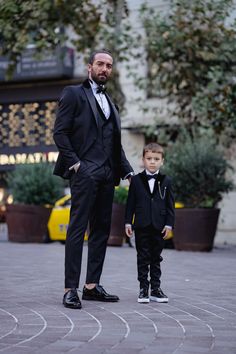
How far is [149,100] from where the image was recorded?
72.5 feet

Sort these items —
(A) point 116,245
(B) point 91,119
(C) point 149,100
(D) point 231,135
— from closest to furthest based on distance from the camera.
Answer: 1. (B) point 91,119
2. (A) point 116,245
3. (D) point 231,135
4. (C) point 149,100

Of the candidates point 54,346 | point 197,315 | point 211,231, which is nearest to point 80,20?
point 211,231

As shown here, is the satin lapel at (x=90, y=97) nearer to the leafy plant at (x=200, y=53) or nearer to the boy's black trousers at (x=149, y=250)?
the boy's black trousers at (x=149, y=250)

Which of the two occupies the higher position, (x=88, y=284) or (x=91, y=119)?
(x=91, y=119)

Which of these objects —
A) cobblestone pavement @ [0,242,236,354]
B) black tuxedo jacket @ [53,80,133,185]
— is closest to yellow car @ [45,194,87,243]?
cobblestone pavement @ [0,242,236,354]

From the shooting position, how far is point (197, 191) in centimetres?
1377

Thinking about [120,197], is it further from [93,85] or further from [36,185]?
[93,85]

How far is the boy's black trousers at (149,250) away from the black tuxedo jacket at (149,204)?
0.07 m

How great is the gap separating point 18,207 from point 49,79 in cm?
1083

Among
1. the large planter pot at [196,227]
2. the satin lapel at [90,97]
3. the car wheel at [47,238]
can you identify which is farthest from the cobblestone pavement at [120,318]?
the car wheel at [47,238]

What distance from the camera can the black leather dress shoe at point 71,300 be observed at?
555cm

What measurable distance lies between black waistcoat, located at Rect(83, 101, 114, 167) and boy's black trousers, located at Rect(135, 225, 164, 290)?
65cm

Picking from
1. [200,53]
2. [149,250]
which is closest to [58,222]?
[200,53]

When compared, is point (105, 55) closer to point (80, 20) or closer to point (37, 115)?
point (80, 20)
